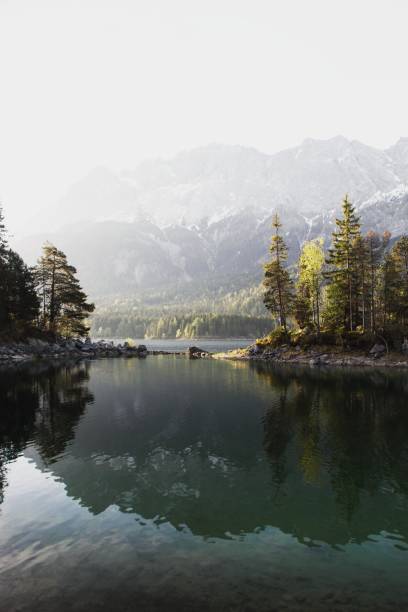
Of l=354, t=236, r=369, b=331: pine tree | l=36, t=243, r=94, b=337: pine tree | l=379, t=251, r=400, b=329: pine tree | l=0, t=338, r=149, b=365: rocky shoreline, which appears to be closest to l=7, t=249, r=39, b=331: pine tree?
l=0, t=338, r=149, b=365: rocky shoreline

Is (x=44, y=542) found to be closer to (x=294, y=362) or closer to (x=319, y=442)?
(x=319, y=442)

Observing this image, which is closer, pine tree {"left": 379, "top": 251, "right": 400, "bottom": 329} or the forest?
pine tree {"left": 379, "top": 251, "right": 400, "bottom": 329}

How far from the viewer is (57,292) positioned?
102 m

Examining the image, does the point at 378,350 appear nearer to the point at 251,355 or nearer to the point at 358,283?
the point at 358,283

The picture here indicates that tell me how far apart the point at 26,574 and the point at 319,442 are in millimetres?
20261

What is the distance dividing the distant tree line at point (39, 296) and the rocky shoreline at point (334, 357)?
4949cm

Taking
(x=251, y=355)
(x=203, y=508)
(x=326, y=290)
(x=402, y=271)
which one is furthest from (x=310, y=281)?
(x=203, y=508)

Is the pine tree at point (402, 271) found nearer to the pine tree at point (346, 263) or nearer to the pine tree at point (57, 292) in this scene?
the pine tree at point (346, 263)

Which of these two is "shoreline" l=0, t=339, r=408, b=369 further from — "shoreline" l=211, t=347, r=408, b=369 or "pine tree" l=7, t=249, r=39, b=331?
"pine tree" l=7, t=249, r=39, b=331

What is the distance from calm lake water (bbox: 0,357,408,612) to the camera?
1206 centimetres

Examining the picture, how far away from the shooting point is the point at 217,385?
5466 centimetres

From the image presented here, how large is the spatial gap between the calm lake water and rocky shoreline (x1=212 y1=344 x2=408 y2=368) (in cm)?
4134

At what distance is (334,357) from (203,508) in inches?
2742

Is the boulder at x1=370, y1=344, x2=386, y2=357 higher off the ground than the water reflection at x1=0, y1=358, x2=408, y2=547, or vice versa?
the boulder at x1=370, y1=344, x2=386, y2=357
